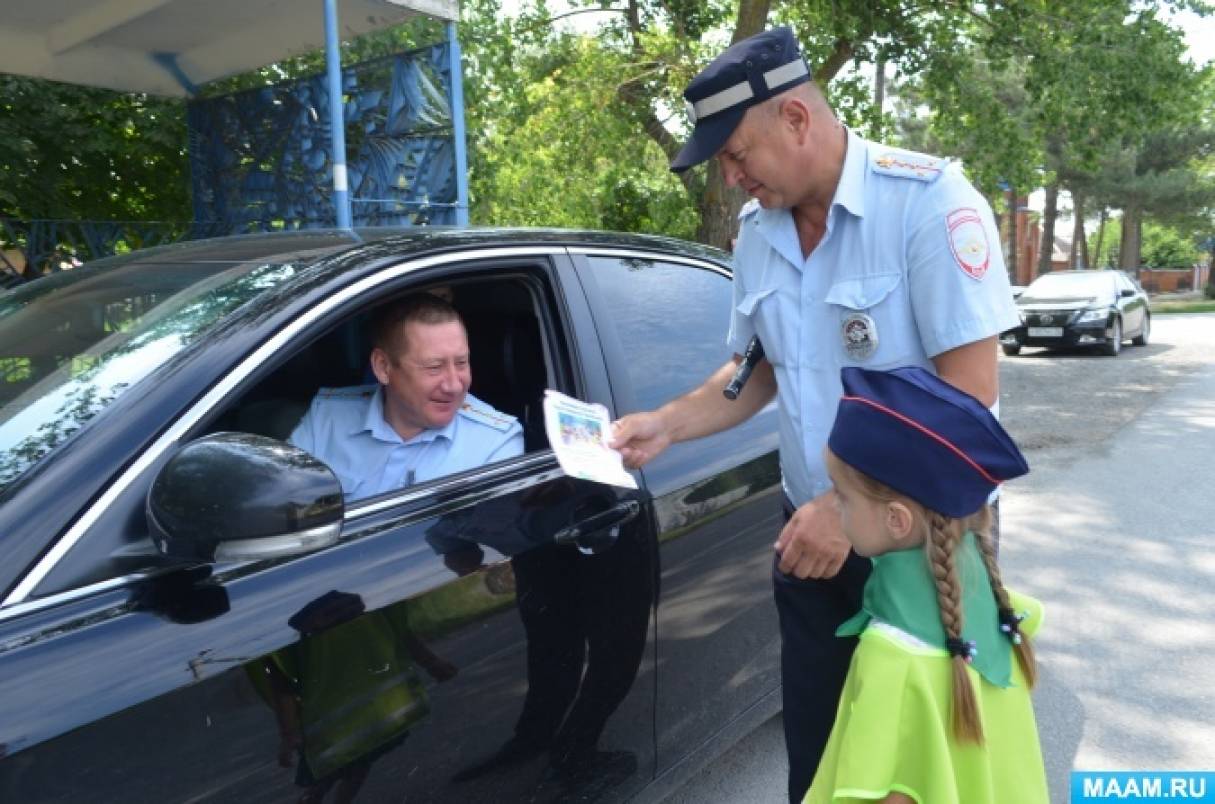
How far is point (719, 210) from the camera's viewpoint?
1355 centimetres

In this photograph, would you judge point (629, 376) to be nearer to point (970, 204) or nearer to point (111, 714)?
point (970, 204)

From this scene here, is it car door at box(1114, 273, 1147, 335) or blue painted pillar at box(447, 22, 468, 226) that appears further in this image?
car door at box(1114, 273, 1147, 335)

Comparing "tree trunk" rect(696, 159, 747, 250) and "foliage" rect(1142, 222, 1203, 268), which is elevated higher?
"tree trunk" rect(696, 159, 747, 250)

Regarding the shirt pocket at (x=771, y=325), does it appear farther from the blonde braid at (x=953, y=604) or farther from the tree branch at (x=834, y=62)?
the tree branch at (x=834, y=62)

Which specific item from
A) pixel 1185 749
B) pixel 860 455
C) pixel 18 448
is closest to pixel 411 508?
pixel 18 448

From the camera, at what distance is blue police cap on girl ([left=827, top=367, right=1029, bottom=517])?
1.63m

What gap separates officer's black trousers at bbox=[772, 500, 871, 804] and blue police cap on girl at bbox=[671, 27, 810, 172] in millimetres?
915

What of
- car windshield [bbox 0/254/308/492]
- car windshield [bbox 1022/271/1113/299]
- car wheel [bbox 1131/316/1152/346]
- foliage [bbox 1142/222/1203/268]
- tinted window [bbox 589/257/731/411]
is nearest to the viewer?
car windshield [bbox 0/254/308/492]

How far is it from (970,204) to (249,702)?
1564 millimetres

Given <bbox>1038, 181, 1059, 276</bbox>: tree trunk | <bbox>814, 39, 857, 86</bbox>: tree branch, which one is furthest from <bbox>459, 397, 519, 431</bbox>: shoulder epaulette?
<bbox>1038, 181, 1059, 276</bbox>: tree trunk

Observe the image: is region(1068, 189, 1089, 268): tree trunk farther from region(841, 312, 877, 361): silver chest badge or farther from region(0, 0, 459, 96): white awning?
region(841, 312, 877, 361): silver chest badge

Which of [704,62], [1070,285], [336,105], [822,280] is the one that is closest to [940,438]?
[822,280]

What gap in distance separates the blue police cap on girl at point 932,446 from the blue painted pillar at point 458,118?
574 cm

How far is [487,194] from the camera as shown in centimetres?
1292
